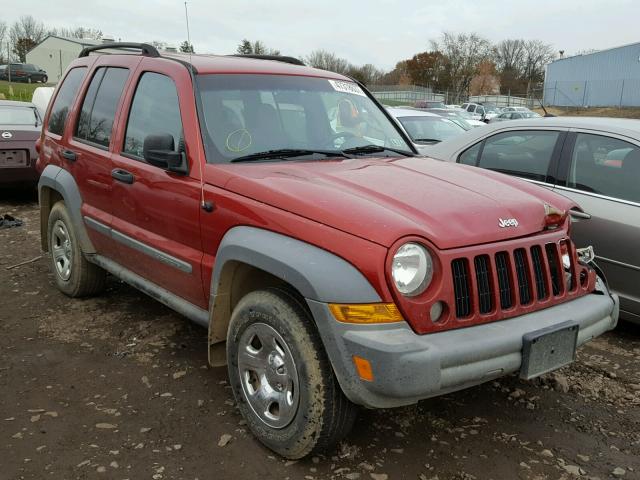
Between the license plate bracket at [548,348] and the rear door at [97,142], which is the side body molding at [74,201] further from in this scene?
the license plate bracket at [548,348]

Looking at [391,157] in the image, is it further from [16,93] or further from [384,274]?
[16,93]

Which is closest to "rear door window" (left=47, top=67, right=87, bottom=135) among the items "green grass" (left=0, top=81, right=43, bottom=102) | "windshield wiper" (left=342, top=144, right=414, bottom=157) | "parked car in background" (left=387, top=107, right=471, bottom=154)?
"windshield wiper" (left=342, top=144, right=414, bottom=157)

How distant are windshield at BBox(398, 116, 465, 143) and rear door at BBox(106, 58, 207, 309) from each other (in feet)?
20.6

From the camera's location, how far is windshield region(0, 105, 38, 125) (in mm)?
9289

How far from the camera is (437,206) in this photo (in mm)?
2834

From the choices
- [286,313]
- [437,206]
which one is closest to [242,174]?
[286,313]

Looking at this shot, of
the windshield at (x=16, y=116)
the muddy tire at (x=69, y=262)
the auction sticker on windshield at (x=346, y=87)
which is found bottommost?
the muddy tire at (x=69, y=262)

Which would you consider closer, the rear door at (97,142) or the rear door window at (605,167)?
the rear door at (97,142)

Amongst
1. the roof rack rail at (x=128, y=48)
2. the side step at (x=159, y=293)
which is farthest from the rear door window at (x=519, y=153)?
the side step at (x=159, y=293)

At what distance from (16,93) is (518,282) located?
34.4m

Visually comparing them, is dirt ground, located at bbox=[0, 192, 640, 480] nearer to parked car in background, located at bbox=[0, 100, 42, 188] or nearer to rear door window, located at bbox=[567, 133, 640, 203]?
rear door window, located at bbox=[567, 133, 640, 203]

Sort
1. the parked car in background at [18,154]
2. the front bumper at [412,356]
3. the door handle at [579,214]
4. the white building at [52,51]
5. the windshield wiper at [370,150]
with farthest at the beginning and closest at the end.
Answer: the white building at [52,51] → the parked car in background at [18,154] → the windshield wiper at [370,150] → the door handle at [579,214] → the front bumper at [412,356]

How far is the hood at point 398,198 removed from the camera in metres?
2.65

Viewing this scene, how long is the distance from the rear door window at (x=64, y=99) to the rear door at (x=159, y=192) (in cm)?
112
